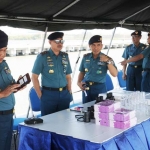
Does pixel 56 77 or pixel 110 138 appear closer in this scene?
pixel 110 138

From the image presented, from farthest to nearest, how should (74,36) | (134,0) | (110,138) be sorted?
(74,36), (134,0), (110,138)

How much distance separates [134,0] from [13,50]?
4.17m

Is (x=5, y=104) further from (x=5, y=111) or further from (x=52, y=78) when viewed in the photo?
(x=52, y=78)

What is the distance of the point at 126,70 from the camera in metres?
4.91

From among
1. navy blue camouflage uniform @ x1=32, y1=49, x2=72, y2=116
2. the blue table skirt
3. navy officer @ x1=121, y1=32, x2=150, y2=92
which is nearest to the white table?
the blue table skirt

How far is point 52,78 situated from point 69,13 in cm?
125

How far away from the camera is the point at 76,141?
188cm

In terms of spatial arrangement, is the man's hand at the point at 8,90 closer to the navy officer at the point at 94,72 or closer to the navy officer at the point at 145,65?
the navy officer at the point at 94,72

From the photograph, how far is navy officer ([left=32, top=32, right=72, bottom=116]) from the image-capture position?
9.75 ft

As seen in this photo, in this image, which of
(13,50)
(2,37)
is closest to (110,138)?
(2,37)

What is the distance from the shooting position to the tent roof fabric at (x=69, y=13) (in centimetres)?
312

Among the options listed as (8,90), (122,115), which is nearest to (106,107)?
(122,115)

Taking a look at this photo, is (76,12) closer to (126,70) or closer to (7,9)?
(7,9)

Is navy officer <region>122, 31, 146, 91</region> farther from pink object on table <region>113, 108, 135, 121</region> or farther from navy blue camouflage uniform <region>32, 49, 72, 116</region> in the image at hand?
pink object on table <region>113, 108, 135, 121</region>
